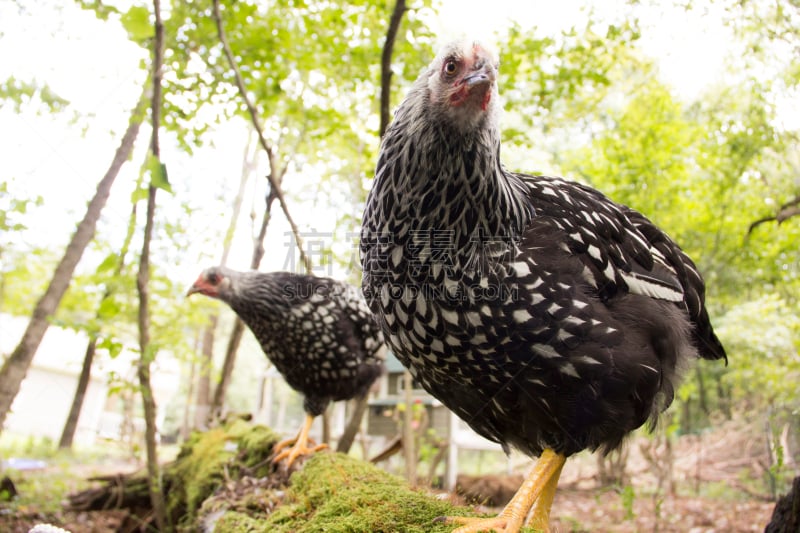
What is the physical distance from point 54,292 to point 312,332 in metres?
2.50

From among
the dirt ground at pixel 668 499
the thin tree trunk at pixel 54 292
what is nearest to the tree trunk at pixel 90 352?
the thin tree trunk at pixel 54 292

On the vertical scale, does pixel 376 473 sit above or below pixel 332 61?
below

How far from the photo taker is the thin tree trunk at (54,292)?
165 inches

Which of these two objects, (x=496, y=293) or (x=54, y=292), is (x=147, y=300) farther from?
(x=496, y=293)

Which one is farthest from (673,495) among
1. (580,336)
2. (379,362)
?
(580,336)

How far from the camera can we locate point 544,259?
6.43 ft

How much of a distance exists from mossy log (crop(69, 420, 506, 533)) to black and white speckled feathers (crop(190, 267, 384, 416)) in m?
0.69

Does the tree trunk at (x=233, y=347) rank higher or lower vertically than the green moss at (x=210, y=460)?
higher

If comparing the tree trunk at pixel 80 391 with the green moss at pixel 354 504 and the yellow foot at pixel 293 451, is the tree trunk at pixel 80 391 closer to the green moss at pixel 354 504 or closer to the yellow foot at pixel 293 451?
the yellow foot at pixel 293 451

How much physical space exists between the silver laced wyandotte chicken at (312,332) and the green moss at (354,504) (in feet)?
4.01

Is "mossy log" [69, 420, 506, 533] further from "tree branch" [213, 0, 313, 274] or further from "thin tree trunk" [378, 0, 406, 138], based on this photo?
"thin tree trunk" [378, 0, 406, 138]

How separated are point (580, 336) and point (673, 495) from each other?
10.1m

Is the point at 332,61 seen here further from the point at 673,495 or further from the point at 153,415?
the point at 673,495

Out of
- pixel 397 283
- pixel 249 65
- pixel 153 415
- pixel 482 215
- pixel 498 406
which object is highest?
pixel 249 65
